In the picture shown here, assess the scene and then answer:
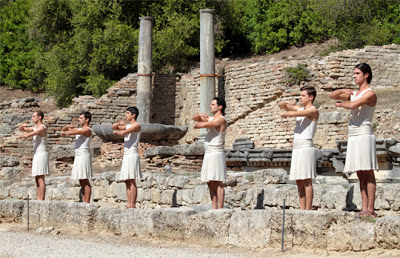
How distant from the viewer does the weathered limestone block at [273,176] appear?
10.6 m

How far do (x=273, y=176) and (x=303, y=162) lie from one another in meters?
2.81

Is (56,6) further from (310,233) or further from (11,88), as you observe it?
(310,233)

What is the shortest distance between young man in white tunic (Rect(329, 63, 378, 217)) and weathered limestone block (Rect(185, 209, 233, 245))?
4.62 ft

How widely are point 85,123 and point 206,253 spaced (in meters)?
4.79

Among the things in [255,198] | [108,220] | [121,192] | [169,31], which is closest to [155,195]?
[121,192]

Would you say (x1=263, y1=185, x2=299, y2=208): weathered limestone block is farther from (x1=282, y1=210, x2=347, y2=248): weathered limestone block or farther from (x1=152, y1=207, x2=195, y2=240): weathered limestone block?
(x1=282, y1=210, x2=347, y2=248): weathered limestone block

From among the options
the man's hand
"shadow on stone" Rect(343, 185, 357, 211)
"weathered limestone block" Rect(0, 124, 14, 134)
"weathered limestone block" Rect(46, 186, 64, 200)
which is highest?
"weathered limestone block" Rect(0, 124, 14, 134)

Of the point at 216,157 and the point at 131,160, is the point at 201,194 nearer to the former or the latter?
the point at 131,160

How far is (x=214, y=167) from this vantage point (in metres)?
8.88

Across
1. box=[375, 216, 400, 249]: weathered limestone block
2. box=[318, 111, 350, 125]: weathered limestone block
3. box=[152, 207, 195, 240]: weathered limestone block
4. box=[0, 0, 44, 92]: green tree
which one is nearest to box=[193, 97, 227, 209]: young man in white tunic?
box=[152, 207, 195, 240]: weathered limestone block

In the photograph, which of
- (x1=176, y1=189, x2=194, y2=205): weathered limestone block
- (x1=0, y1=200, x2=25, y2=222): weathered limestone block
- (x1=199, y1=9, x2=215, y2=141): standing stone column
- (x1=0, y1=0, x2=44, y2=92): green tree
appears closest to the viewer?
(x1=176, y1=189, x2=194, y2=205): weathered limestone block

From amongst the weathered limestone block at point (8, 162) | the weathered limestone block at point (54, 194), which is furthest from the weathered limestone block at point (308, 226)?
the weathered limestone block at point (8, 162)

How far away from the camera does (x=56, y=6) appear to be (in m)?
31.1

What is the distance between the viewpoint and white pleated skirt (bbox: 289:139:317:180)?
7.82 m
